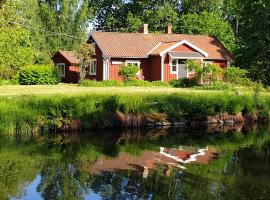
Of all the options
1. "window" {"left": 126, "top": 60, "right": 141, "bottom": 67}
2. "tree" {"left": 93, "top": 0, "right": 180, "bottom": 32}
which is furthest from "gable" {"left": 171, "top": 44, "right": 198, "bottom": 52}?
"tree" {"left": 93, "top": 0, "right": 180, "bottom": 32}

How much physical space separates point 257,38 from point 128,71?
442 inches

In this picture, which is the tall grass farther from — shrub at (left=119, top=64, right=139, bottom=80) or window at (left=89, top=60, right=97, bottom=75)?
window at (left=89, top=60, right=97, bottom=75)

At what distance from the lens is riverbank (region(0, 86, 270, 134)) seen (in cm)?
1856

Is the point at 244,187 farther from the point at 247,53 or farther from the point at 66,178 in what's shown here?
the point at 247,53

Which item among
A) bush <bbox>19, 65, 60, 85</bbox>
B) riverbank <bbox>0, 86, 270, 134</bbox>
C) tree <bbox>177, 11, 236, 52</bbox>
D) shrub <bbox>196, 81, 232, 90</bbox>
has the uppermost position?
tree <bbox>177, 11, 236, 52</bbox>

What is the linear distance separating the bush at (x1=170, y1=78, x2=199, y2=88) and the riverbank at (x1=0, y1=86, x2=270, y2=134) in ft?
43.2

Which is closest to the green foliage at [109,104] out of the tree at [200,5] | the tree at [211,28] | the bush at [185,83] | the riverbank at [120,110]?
the riverbank at [120,110]

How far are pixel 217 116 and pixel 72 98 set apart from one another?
6.78 metres

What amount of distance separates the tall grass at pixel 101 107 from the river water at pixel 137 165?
2.12 feet

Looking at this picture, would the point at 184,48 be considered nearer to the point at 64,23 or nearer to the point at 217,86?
the point at 217,86

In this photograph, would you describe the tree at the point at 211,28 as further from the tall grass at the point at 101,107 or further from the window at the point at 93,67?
the tall grass at the point at 101,107

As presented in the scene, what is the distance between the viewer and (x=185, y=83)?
38844 mm

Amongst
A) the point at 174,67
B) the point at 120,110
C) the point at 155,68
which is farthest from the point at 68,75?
the point at 120,110

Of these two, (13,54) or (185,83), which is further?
(13,54)
